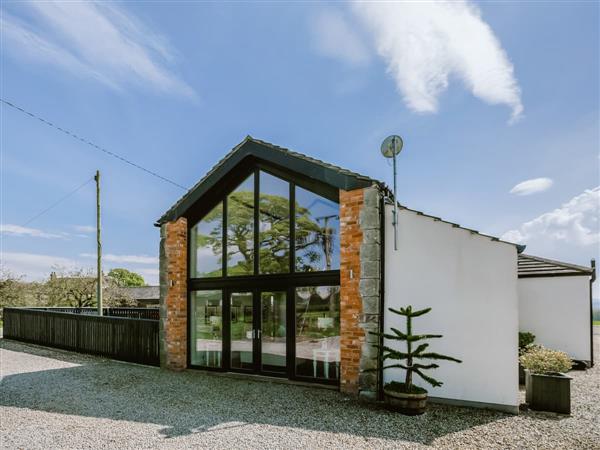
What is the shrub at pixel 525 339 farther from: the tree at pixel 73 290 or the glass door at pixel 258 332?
the tree at pixel 73 290

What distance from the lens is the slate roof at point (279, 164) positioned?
22.1 feet

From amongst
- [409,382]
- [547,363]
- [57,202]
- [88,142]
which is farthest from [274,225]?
[57,202]

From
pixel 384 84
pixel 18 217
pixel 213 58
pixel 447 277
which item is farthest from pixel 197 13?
pixel 18 217

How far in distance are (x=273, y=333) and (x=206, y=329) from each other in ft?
6.77

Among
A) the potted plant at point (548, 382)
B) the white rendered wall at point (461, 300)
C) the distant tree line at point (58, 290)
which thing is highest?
the white rendered wall at point (461, 300)

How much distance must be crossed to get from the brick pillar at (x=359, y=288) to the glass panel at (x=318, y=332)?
1.17 feet

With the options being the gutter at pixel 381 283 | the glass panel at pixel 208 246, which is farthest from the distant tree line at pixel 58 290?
the gutter at pixel 381 283

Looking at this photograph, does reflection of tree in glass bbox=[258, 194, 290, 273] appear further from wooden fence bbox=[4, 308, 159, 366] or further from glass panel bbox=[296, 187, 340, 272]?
wooden fence bbox=[4, 308, 159, 366]

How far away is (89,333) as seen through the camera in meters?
10.9

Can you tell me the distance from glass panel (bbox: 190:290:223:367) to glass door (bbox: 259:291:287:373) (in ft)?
4.12

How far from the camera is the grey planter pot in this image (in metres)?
5.38

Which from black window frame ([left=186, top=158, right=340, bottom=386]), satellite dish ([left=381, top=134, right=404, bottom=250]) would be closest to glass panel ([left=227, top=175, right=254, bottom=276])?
black window frame ([left=186, top=158, right=340, bottom=386])

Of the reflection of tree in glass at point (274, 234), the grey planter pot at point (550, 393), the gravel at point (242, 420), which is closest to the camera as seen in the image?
the gravel at point (242, 420)

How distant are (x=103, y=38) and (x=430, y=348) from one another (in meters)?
9.78
